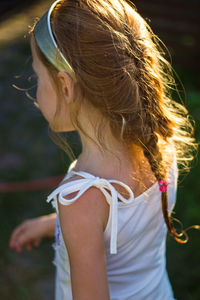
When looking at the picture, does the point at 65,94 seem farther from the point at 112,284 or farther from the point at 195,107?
the point at 195,107

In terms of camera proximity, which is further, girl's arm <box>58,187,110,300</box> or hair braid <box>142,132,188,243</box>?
hair braid <box>142,132,188,243</box>

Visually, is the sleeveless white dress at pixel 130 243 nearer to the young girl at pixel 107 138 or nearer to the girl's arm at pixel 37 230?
the young girl at pixel 107 138

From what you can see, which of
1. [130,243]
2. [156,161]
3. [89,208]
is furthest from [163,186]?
[89,208]

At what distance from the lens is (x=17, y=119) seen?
4883 millimetres

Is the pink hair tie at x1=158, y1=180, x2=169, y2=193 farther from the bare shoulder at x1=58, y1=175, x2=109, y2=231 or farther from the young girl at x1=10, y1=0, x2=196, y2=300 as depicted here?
the bare shoulder at x1=58, y1=175, x2=109, y2=231

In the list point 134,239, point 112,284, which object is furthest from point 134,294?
point 134,239

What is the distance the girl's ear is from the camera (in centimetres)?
127

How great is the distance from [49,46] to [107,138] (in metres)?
0.35

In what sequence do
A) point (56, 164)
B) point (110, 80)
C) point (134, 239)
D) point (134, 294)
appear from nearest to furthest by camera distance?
1. point (110, 80)
2. point (134, 239)
3. point (134, 294)
4. point (56, 164)

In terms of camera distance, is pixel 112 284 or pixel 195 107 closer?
pixel 112 284

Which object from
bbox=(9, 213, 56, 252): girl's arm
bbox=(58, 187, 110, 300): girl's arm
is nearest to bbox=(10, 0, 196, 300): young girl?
bbox=(58, 187, 110, 300): girl's arm

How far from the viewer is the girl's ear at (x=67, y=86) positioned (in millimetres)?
1266

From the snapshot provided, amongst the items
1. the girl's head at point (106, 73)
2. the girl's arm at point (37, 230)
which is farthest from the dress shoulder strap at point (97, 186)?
the girl's arm at point (37, 230)

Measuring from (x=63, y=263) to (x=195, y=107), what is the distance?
9.70 feet
